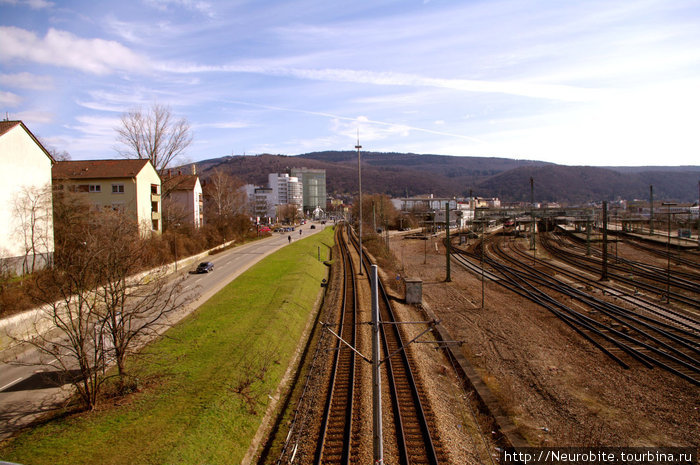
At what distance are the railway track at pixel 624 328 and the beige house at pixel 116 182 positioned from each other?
34.8 m

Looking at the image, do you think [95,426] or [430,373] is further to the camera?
[430,373]

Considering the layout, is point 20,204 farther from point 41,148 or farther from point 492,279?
point 492,279

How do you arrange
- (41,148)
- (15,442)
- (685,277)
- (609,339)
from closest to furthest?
(15,442)
(609,339)
(41,148)
(685,277)

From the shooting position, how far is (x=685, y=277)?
3681cm

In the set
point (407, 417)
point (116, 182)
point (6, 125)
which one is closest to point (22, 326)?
point (6, 125)

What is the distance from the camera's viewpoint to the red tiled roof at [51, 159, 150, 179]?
142 ft

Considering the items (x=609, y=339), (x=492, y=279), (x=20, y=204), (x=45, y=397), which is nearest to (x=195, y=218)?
(x=20, y=204)

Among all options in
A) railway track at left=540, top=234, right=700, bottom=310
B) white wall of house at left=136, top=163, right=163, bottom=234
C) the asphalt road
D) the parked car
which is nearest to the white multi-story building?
white wall of house at left=136, top=163, right=163, bottom=234

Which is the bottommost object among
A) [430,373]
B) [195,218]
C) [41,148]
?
[430,373]

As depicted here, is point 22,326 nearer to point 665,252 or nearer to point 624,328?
point 624,328

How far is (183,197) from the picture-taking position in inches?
2370

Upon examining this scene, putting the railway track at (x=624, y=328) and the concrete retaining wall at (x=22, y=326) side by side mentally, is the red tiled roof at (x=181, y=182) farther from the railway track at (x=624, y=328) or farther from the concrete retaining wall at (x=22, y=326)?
the railway track at (x=624, y=328)

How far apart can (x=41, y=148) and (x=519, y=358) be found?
104ft

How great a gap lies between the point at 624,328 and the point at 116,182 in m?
43.6
